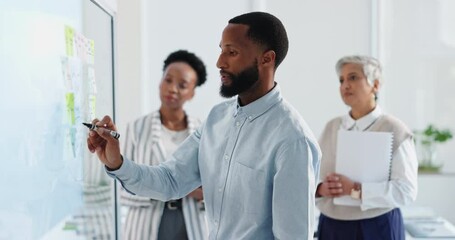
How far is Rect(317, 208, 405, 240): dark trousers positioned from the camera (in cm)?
244

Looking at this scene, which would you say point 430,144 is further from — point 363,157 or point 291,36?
point 363,157

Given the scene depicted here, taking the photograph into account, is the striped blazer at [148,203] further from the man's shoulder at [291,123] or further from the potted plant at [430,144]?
the potted plant at [430,144]

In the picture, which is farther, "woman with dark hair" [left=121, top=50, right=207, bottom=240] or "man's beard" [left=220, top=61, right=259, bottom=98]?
"woman with dark hair" [left=121, top=50, right=207, bottom=240]

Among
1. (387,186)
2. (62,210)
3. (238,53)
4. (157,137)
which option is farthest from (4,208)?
(387,186)

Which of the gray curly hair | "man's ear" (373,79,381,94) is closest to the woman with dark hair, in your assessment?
the gray curly hair

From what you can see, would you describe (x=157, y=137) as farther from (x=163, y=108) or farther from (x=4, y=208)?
(x=4, y=208)

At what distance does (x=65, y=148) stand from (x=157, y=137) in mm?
1068

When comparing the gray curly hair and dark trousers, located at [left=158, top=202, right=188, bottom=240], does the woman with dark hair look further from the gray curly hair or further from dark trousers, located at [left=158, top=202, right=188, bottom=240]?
the gray curly hair

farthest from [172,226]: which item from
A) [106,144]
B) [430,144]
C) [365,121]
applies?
[430,144]

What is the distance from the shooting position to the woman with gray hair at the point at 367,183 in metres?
2.40

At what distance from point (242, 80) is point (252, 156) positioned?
0.60ft

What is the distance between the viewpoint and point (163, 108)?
2621mm

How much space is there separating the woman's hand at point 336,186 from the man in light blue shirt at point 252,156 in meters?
0.91

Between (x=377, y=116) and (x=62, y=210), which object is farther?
(x=377, y=116)
